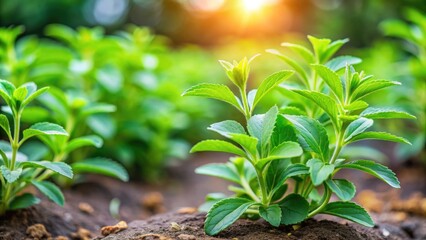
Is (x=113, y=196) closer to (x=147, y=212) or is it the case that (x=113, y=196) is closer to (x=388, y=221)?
(x=147, y=212)

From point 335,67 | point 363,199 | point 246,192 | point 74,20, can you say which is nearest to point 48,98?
point 246,192

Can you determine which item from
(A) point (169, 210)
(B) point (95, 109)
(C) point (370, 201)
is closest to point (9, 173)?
(B) point (95, 109)

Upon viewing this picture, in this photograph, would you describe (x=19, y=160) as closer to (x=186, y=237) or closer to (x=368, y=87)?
(x=186, y=237)

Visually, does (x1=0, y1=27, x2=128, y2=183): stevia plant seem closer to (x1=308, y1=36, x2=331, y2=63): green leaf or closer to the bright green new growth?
the bright green new growth

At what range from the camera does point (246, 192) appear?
184 cm

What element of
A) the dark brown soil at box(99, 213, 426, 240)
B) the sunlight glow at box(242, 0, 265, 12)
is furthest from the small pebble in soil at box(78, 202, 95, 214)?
the sunlight glow at box(242, 0, 265, 12)

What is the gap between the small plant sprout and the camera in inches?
65.4

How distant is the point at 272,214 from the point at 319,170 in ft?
0.74

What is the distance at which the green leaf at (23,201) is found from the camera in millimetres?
1892

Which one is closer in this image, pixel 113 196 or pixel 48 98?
pixel 48 98

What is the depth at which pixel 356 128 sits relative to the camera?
1589 mm

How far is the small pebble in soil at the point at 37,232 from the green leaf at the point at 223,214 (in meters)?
0.69

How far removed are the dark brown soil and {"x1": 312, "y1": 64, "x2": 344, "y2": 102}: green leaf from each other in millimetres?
446

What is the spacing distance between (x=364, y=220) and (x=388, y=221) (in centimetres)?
73
